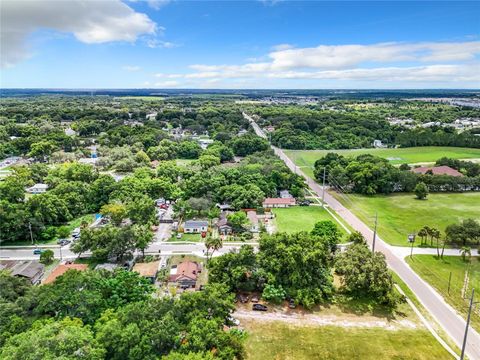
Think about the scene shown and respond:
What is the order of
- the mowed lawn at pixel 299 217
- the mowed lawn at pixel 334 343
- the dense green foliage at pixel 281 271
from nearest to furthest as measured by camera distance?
1. the mowed lawn at pixel 334 343
2. the dense green foliage at pixel 281 271
3. the mowed lawn at pixel 299 217

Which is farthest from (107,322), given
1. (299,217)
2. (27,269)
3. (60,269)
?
(299,217)

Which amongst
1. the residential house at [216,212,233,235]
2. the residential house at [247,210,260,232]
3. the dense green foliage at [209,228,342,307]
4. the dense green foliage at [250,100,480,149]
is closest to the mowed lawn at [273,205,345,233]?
the residential house at [247,210,260,232]

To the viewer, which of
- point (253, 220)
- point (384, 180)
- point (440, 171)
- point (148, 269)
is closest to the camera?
point (148, 269)

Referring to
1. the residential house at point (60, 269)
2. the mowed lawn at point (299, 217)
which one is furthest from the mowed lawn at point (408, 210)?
the residential house at point (60, 269)

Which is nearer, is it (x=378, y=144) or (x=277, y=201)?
(x=277, y=201)

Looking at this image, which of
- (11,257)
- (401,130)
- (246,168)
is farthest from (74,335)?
(401,130)

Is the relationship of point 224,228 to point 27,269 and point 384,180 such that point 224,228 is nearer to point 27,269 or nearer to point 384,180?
point 27,269

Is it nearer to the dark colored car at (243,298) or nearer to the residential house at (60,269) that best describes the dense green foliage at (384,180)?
the dark colored car at (243,298)
